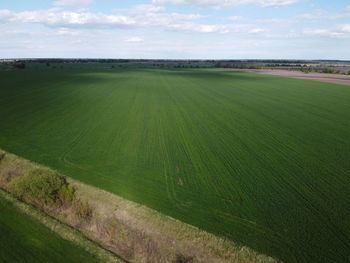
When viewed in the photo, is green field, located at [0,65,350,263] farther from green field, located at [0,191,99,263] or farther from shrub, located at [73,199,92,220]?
green field, located at [0,191,99,263]

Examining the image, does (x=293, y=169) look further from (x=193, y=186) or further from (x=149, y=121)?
(x=149, y=121)

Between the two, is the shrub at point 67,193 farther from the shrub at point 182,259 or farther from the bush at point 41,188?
the shrub at point 182,259

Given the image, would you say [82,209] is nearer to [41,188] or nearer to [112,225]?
[112,225]

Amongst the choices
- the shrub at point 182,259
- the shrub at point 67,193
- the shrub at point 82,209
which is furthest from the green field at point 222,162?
the shrub at point 182,259

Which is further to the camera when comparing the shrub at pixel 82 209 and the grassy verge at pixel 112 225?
the shrub at pixel 82 209

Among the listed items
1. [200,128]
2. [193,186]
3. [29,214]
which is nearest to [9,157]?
[29,214]

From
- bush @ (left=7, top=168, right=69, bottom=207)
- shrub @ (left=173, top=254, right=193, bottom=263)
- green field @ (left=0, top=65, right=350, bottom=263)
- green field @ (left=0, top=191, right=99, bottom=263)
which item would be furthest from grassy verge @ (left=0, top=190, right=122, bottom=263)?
green field @ (left=0, top=65, right=350, bottom=263)
